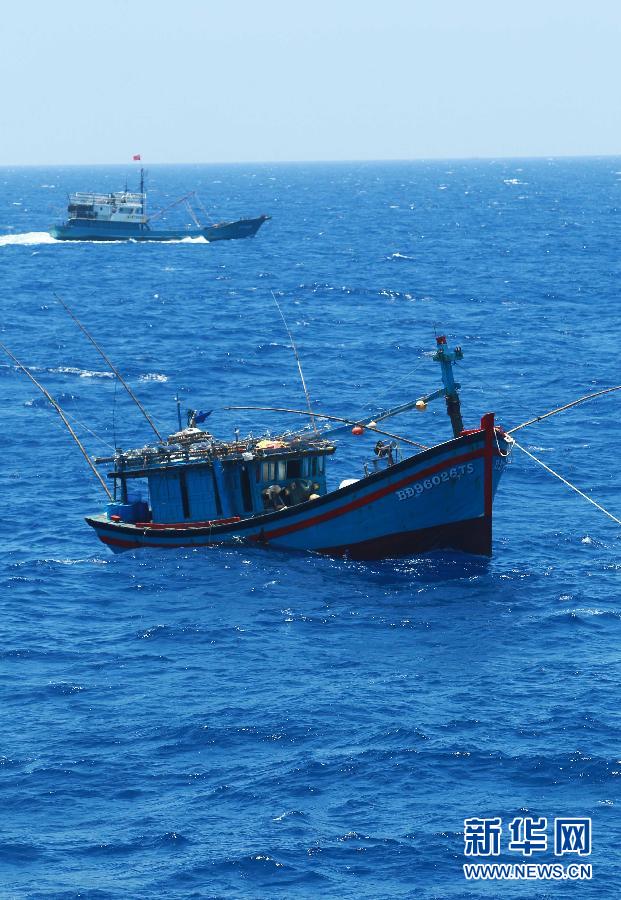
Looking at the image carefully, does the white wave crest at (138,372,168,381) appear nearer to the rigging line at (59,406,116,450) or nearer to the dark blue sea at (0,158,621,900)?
the dark blue sea at (0,158,621,900)

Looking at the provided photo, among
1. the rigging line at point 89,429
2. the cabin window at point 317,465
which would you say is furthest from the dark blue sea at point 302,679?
the cabin window at point 317,465

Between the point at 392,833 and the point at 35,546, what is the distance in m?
22.5

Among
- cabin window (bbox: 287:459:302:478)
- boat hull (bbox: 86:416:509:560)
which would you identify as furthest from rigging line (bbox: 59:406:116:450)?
→ boat hull (bbox: 86:416:509:560)

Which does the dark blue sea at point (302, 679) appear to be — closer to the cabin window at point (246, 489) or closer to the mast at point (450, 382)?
the cabin window at point (246, 489)

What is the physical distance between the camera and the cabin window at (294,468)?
43875 millimetres

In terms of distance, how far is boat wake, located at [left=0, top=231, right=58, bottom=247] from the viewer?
16325 cm

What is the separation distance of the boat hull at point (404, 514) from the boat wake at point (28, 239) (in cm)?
12517

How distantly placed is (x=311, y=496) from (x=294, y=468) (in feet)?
3.66

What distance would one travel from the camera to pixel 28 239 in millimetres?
166750

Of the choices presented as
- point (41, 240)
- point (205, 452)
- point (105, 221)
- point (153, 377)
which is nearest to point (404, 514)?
point (205, 452)

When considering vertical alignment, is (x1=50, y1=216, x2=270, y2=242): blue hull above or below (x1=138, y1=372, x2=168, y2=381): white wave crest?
above

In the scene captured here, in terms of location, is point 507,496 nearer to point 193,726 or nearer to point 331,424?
point 331,424

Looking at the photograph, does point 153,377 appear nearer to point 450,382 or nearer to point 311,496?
point 311,496

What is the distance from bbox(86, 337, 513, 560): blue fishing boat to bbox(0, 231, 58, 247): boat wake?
12212 cm
